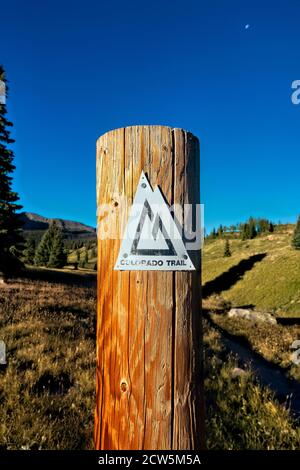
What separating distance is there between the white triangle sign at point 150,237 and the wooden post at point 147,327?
0.04m

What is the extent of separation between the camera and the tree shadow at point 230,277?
39812 millimetres

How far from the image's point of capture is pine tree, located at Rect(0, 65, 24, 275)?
61.0 ft

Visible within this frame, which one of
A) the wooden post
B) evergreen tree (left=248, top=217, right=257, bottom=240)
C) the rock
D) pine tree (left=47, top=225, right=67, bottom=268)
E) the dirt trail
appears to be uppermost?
evergreen tree (left=248, top=217, right=257, bottom=240)

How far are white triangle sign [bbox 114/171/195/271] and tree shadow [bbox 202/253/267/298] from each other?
38613 mm

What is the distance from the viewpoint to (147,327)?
1479 millimetres

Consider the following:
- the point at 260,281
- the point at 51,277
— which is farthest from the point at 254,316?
the point at 260,281

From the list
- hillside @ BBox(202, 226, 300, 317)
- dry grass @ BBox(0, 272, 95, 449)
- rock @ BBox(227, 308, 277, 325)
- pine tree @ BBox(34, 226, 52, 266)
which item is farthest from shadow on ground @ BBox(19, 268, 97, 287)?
dry grass @ BBox(0, 272, 95, 449)

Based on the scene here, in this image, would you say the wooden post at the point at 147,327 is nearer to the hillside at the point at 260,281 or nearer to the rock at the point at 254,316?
the rock at the point at 254,316

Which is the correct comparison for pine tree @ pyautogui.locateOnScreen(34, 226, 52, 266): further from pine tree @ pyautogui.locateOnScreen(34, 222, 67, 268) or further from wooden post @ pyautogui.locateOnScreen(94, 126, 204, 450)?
wooden post @ pyautogui.locateOnScreen(94, 126, 204, 450)

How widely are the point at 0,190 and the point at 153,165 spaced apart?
20.4 metres

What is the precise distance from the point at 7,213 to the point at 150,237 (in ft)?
65.8

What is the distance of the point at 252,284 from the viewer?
36656 millimetres

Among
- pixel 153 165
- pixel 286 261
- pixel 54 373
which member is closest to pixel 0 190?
pixel 54 373
